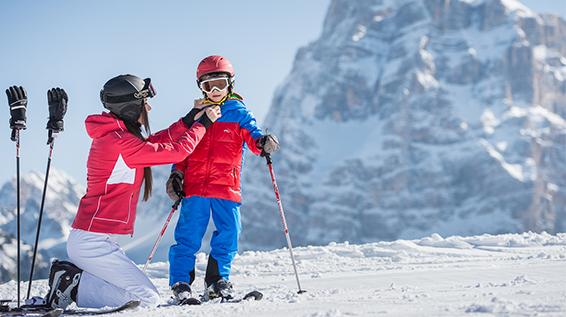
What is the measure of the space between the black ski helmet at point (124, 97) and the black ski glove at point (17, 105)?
106 cm

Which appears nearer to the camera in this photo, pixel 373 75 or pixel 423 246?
pixel 423 246

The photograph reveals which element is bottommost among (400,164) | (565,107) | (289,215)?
(289,215)

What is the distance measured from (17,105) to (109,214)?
1.64 meters

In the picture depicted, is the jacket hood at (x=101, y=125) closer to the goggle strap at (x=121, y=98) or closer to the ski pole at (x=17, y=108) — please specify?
the goggle strap at (x=121, y=98)

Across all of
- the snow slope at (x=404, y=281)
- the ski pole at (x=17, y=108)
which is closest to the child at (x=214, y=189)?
the snow slope at (x=404, y=281)

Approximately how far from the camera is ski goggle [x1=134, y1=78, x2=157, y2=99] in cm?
482

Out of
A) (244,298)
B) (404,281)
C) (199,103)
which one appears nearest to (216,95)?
(199,103)

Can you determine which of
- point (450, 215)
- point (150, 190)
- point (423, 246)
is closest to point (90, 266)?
point (150, 190)

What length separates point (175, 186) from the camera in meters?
5.21

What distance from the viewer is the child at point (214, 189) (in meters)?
5.21

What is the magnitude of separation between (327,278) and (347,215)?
15990 centimetres

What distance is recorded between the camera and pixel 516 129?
6353 inches

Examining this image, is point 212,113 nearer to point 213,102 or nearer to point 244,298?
point 213,102

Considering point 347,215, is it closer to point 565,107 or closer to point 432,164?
point 432,164
